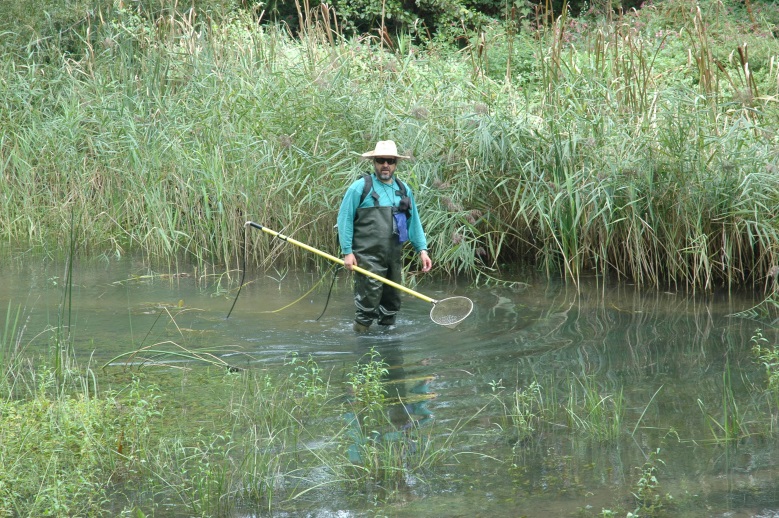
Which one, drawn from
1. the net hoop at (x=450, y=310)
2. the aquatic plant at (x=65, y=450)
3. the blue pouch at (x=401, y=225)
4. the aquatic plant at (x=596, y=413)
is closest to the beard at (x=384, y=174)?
the blue pouch at (x=401, y=225)

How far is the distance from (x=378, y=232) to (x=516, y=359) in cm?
156

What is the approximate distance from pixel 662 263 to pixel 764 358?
252cm

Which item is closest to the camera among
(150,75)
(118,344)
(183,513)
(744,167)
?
(183,513)

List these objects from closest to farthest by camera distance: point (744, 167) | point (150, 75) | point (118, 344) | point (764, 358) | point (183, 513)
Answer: point (183, 513), point (764, 358), point (118, 344), point (744, 167), point (150, 75)

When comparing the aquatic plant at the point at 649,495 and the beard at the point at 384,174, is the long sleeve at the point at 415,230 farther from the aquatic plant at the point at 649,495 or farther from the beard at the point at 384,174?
the aquatic plant at the point at 649,495

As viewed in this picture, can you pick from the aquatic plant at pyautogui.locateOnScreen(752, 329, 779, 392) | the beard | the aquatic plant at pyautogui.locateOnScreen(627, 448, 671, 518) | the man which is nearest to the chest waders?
the man

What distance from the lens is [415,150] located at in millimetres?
9102

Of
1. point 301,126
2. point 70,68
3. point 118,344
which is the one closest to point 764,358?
point 118,344

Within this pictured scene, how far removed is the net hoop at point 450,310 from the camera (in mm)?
6923

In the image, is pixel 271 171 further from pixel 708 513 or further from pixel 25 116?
pixel 708 513

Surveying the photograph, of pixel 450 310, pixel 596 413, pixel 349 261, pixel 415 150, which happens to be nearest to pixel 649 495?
pixel 596 413

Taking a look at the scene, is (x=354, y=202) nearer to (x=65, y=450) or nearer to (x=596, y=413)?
(x=596, y=413)

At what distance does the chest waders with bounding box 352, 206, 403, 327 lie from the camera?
23.8ft

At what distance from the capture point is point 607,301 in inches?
323
